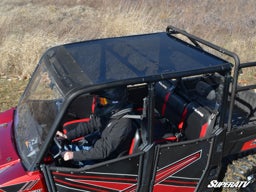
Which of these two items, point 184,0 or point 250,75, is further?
point 184,0

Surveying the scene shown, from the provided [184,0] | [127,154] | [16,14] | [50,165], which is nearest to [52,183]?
[50,165]

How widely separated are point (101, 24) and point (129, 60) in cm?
626

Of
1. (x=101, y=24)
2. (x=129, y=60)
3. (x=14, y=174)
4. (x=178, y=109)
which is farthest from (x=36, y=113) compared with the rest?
(x=101, y=24)

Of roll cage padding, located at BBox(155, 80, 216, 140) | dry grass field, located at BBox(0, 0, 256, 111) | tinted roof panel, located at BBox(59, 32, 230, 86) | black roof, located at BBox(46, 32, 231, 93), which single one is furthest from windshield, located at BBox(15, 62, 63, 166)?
dry grass field, located at BBox(0, 0, 256, 111)

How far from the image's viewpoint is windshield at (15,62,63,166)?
9.32 feet

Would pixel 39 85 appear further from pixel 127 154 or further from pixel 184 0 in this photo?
pixel 184 0

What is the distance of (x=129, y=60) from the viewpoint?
119 inches

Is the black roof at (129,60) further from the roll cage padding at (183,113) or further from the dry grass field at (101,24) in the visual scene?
the dry grass field at (101,24)

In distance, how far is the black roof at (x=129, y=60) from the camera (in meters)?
2.75

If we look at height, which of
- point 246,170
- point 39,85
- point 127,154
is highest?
point 39,85

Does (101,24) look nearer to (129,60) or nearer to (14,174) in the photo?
(129,60)

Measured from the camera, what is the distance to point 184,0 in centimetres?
1158

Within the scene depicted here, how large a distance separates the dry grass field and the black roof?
315 cm

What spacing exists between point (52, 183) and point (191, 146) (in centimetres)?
123
